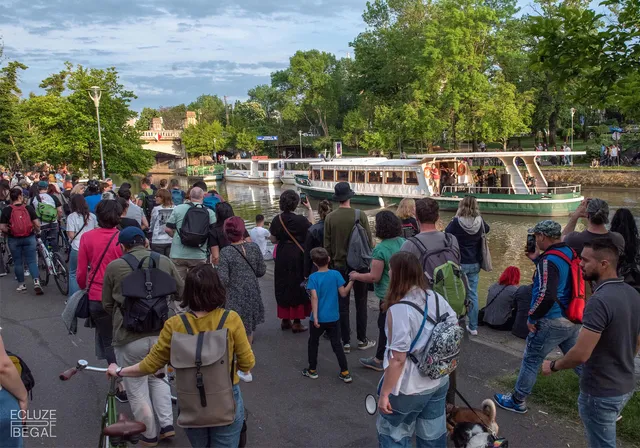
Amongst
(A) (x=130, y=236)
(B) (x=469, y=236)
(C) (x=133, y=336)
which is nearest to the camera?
(C) (x=133, y=336)

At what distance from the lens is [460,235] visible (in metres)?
6.41

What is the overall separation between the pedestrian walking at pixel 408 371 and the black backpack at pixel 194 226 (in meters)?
3.86

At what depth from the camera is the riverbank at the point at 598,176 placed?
104 ft

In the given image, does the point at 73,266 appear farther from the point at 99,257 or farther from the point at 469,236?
the point at 469,236

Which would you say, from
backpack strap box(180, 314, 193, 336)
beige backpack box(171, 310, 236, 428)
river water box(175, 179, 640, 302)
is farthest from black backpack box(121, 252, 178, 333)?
river water box(175, 179, 640, 302)

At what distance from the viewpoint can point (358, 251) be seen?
5789mm

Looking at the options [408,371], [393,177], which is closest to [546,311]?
[408,371]

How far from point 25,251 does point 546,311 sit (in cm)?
812

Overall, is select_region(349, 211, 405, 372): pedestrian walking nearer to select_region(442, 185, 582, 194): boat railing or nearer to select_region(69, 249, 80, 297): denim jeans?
select_region(69, 249, 80, 297): denim jeans

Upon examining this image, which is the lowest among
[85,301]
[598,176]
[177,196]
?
[598,176]

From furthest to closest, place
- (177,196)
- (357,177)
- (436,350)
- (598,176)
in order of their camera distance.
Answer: (598,176), (357,177), (177,196), (436,350)

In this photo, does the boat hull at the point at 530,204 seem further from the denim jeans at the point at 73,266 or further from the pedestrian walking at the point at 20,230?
the denim jeans at the point at 73,266

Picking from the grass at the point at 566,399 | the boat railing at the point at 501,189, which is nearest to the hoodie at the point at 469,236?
the grass at the point at 566,399

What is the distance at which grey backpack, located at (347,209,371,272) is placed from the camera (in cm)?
578
